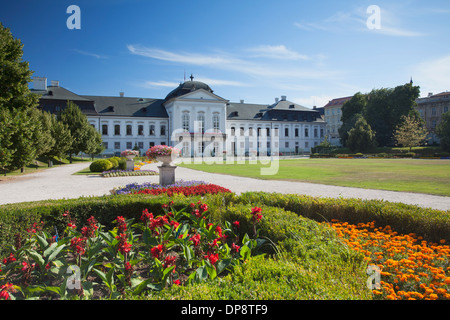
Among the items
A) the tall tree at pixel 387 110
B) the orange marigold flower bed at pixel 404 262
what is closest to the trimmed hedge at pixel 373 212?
the orange marigold flower bed at pixel 404 262

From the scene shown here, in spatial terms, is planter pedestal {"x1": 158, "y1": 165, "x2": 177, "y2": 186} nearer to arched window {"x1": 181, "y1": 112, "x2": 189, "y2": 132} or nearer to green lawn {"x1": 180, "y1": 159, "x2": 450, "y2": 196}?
green lawn {"x1": 180, "y1": 159, "x2": 450, "y2": 196}

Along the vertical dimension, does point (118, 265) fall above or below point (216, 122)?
below

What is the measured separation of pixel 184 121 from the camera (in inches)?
2007

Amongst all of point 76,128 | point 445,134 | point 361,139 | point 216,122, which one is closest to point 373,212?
point 76,128

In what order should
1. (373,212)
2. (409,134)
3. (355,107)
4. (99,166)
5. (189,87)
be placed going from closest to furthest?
(373,212), (99,166), (409,134), (189,87), (355,107)

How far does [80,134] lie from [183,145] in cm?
2139

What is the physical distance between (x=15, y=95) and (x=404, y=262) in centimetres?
1941

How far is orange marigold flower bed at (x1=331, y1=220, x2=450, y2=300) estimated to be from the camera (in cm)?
291

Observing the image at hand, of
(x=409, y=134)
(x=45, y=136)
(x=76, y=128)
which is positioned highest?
(x=76, y=128)

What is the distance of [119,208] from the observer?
18.6 feet

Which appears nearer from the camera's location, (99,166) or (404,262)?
(404,262)

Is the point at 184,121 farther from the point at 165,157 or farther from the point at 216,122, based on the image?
the point at 165,157
